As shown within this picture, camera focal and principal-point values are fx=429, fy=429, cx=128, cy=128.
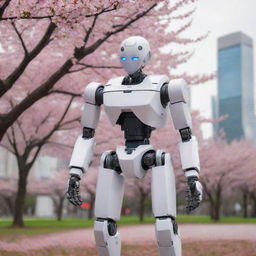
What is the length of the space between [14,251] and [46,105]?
10.5 metres

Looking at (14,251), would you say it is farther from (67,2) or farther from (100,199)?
(67,2)

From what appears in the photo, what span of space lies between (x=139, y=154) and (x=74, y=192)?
0.87 metres

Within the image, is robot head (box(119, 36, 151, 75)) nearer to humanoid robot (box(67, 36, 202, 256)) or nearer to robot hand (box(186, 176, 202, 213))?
humanoid robot (box(67, 36, 202, 256))

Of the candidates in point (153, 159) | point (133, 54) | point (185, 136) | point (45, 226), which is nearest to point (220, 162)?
point (45, 226)

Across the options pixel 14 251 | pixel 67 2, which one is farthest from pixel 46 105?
pixel 67 2

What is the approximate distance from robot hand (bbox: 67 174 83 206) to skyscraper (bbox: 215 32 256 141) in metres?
167

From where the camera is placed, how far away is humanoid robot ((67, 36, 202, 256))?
473cm

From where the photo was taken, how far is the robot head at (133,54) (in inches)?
195

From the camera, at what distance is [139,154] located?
4.83 m

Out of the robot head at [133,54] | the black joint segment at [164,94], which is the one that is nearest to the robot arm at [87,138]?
the robot head at [133,54]

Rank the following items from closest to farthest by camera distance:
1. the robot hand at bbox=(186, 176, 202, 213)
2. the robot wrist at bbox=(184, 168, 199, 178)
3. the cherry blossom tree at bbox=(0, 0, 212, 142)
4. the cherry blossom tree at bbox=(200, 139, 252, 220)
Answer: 1. the robot hand at bbox=(186, 176, 202, 213)
2. the robot wrist at bbox=(184, 168, 199, 178)
3. the cherry blossom tree at bbox=(0, 0, 212, 142)
4. the cherry blossom tree at bbox=(200, 139, 252, 220)

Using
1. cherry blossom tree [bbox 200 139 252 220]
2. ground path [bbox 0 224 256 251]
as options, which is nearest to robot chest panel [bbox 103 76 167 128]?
ground path [bbox 0 224 256 251]

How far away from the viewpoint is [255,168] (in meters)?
32.4

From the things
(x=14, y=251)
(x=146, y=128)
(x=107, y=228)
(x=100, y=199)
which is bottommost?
(x=14, y=251)
